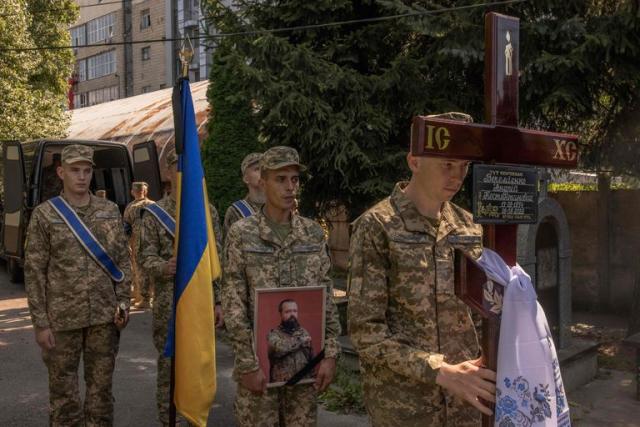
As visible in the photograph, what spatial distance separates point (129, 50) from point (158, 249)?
133ft

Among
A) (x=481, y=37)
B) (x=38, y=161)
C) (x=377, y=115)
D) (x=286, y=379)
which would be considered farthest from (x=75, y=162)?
(x=38, y=161)

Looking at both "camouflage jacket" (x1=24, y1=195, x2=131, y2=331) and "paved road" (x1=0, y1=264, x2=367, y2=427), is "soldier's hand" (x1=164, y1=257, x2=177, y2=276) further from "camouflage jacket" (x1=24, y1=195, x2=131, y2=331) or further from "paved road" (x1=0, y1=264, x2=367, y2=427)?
"paved road" (x1=0, y1=264, x2=367, y2=427)

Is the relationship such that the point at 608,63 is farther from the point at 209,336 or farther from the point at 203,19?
the point at 209,336

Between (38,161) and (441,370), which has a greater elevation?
(38,161)

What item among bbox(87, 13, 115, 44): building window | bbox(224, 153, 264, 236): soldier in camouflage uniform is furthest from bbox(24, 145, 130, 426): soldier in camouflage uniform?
bbox(87, 13, 115, 44): building window

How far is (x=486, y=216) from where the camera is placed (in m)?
2.34

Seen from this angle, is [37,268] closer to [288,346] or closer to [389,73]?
[288,346]

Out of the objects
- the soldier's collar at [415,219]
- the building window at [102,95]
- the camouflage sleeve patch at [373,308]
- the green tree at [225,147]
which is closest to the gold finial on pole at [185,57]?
the soldier's collar at [415,219]

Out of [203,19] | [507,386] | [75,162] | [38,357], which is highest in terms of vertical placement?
[203,19]

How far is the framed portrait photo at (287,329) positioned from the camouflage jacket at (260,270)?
67mm

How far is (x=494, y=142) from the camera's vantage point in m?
2.45

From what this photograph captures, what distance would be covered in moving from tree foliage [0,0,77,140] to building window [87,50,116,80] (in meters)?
23.8

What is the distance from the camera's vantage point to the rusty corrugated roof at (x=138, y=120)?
1675 centimetres

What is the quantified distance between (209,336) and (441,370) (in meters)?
2.39
